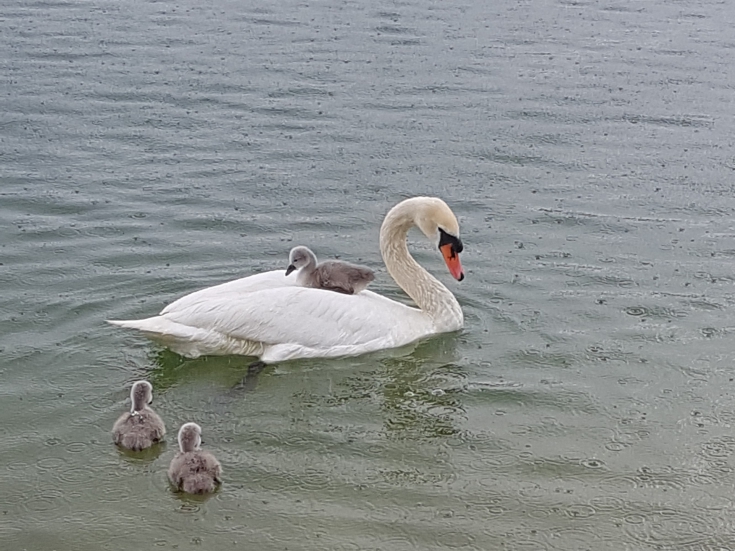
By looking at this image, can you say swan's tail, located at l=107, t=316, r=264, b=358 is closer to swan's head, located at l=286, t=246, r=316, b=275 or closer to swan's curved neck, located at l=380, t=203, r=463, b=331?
swan's head, located at l=286, t=246, r=316, b=275

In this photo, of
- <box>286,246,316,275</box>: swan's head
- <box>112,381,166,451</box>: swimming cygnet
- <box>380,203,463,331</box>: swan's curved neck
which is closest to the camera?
<box>112,381,166,451</box>: swimming cygnet

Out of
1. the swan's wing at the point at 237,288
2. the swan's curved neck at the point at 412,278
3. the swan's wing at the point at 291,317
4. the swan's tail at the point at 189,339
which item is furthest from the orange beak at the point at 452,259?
the swan's tail at the point at 189,339

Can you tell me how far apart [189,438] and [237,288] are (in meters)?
2.21

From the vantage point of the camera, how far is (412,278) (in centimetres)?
1020

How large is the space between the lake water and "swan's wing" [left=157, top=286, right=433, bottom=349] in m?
0.21

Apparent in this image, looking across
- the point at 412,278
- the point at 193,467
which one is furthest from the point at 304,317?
the point at 193,467

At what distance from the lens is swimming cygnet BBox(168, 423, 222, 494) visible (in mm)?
7332

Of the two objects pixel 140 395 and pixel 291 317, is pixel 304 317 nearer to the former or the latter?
pixel 291 317

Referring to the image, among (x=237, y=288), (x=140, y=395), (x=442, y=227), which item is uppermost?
(x=442, y=227)

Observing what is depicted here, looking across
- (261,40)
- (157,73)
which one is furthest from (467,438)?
(261,40)

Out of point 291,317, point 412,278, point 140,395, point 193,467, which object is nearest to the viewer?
point 193,467

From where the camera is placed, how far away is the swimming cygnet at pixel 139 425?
25.7 ft

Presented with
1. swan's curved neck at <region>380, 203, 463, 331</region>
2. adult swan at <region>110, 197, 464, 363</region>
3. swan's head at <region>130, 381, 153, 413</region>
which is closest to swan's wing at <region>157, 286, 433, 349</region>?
adult swan at <region>110, 197, 464, 363</region>

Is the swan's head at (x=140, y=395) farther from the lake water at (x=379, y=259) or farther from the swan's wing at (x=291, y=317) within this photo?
the swan's wing at (x=291, y=317)
